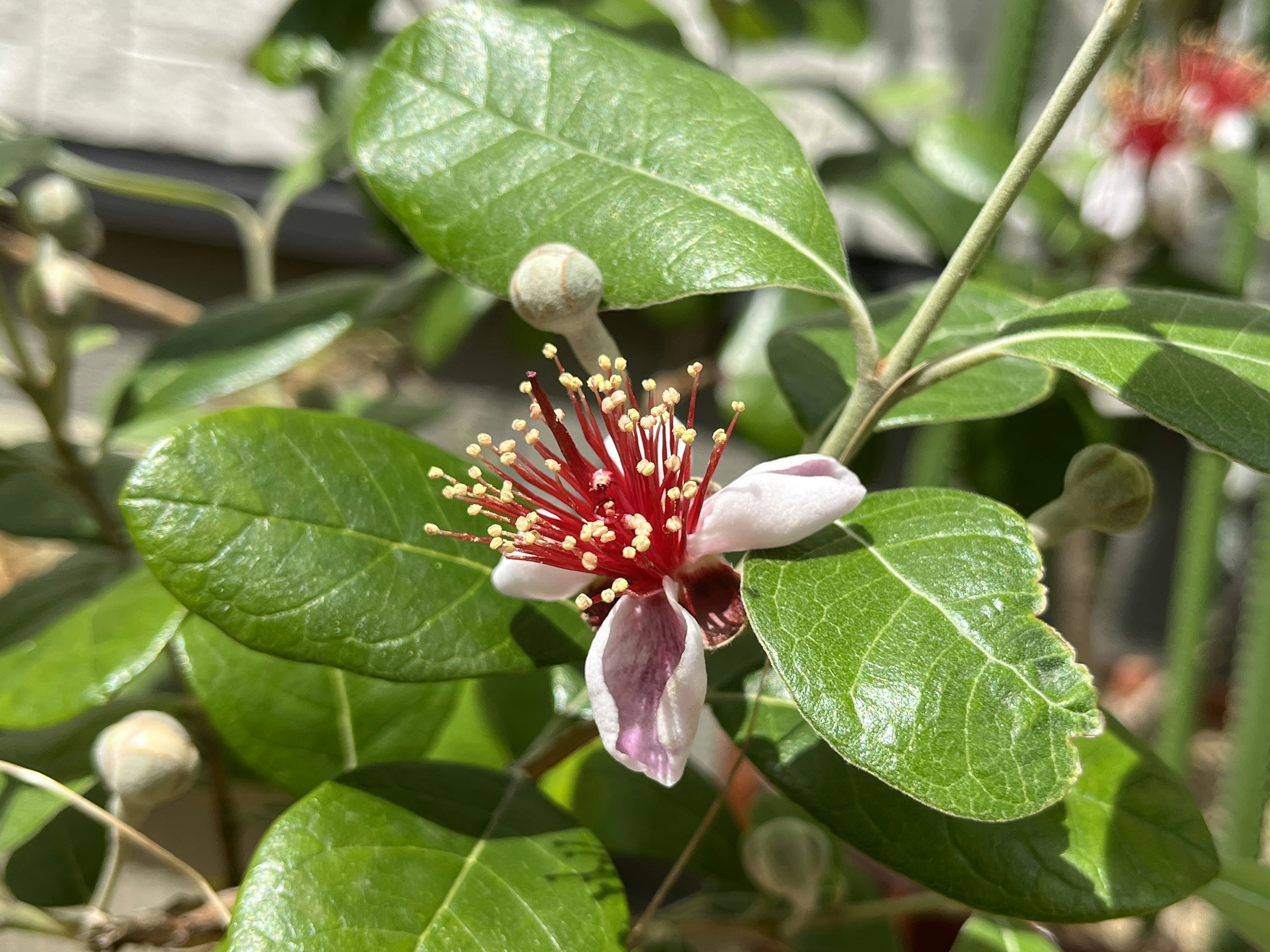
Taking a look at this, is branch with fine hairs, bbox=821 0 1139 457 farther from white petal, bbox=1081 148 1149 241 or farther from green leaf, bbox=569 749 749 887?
white petal, bbox=1081 148 1149 241

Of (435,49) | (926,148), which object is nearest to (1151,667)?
(926,148)

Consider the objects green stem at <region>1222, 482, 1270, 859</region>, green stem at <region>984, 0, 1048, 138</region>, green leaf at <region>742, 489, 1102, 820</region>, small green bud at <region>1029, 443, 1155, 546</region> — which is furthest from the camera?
green stem at <region>1222, 482, 1270, 859</region>

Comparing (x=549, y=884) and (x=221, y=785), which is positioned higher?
(x=549, y=884)

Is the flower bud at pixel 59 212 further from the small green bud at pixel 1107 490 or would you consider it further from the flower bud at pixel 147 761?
the small green bud at pixel 1107 490

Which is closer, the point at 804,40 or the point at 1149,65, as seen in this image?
the point at 1149,65

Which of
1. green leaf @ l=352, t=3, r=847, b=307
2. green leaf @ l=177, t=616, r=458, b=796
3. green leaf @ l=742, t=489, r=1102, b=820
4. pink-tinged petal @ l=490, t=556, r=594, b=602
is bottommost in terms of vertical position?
green leaf @ l=177, t=616, r=458, b=796

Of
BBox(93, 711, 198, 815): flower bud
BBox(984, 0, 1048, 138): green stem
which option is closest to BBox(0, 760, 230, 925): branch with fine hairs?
BBox(93, 711, 198, 815): flower bud

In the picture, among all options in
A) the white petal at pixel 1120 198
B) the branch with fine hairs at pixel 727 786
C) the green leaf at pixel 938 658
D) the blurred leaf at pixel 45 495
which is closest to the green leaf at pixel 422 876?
the branch with fine hairs at pixel 727 786

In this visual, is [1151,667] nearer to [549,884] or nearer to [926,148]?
[926,148]
